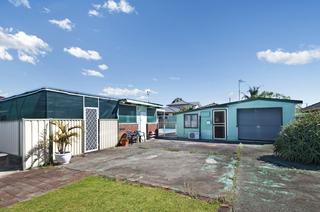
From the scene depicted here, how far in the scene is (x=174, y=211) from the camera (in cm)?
367

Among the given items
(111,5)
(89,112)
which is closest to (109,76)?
(89,112)

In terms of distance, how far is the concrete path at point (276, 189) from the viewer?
3846 mm

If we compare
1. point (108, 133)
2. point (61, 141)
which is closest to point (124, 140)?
point (108, 133)

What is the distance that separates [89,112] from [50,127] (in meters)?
2.81

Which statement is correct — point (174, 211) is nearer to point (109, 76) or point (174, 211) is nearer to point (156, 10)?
point (156, 10)

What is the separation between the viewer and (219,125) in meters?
15.8

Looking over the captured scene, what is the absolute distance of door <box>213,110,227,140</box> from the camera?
15525 mm

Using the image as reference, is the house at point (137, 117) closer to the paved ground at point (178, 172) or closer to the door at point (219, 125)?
the door at point (219, 125)

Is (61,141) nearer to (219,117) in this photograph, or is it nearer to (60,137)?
(60,137)

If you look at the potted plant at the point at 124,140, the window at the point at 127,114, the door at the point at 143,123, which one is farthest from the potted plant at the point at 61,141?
the door at the point at 143,123

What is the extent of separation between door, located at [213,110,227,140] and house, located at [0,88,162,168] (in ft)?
21.7

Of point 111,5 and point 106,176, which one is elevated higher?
point 111,5

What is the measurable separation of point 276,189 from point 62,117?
29.8 feet

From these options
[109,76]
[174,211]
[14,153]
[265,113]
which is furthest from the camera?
[109,76]
